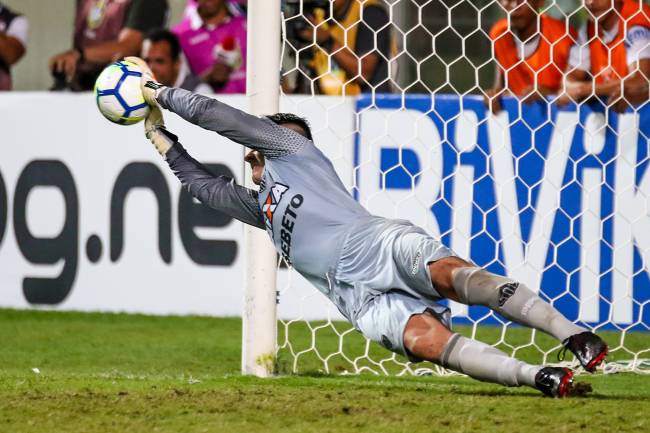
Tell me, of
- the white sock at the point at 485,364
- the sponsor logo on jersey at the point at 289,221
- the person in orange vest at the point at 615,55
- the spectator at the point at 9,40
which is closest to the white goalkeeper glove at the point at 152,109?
the sponsor logo on jersey at the point at 289,221

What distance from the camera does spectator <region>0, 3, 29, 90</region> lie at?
1036 cm

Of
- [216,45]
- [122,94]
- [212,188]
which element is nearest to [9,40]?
[216,45]

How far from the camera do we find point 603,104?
776 cm

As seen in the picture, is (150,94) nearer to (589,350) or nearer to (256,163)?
(256,163)

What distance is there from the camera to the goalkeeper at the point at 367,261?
5.14 meters

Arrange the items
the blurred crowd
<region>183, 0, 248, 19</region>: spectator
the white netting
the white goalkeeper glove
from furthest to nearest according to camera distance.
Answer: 1. <region>183, 0, 248, 19</region>: spectator
2. the white netting
3. the blurred crowd
4. the white goalkeeper glove

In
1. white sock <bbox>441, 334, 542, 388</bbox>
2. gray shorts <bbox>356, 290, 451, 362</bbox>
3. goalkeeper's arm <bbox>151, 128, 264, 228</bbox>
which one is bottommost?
white sock <bbox>441, 334, 542, 388</bbox>

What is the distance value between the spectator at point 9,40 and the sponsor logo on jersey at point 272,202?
5258mm

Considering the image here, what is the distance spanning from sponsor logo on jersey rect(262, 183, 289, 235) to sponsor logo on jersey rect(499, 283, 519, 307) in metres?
1.07

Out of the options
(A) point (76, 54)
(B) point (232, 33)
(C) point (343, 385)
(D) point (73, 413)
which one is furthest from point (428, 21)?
(D) point (73, 413)

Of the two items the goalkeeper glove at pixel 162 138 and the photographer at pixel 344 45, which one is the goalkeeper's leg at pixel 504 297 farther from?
the photographer at pixel 344 45

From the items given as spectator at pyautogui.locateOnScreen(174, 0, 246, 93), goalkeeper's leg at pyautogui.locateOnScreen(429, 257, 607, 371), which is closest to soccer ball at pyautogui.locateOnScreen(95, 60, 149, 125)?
goalkeeper's leg at pyautogui.locateOnScreen(429, 257, 607, 371)

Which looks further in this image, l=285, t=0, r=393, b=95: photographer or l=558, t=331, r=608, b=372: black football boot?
l=285, t=0, r=393, b=95: photographer

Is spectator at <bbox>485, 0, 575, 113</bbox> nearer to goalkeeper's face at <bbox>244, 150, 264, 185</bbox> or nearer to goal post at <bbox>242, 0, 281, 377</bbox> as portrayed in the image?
goal post at <bbox>242, 0, 281, 377</bbox>
